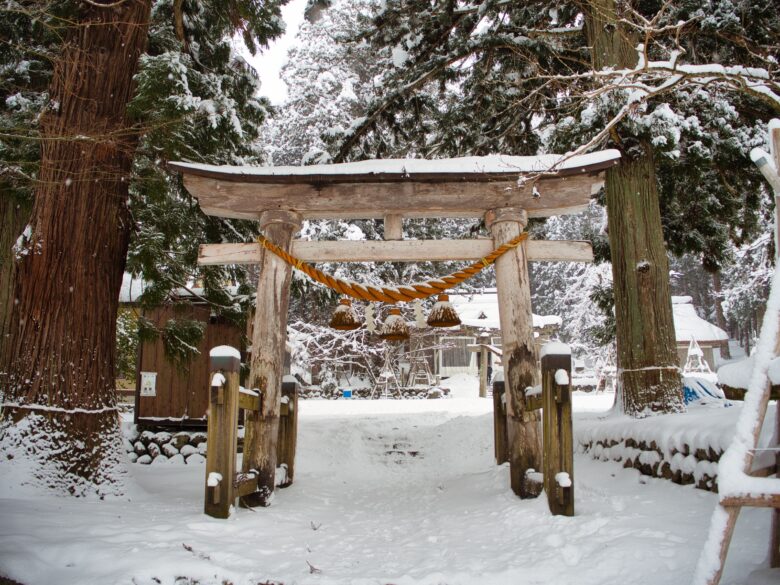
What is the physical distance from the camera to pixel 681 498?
478 cm

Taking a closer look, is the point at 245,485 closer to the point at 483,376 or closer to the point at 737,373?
the point at 737,373

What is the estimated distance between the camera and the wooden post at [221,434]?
4.89 metres

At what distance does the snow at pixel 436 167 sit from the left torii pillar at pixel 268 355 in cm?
55

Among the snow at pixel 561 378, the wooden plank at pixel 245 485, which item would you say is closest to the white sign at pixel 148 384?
the wooden plank at pixel 245 485

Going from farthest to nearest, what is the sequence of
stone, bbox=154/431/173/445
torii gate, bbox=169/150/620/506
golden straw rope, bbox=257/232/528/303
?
1. stone, bbox=154/431/173/445
2. golden straw rope, bbox=257/232/528/303
3. torii gate, bbox=169/150/620/506

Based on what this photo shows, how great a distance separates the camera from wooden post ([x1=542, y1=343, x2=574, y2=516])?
4719 millimetres

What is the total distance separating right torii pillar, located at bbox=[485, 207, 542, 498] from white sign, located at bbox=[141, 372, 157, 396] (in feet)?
22.8

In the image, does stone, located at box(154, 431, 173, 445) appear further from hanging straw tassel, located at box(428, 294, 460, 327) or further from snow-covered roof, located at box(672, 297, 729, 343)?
snow-covered roof, located at box(672, 297, 729, 343)

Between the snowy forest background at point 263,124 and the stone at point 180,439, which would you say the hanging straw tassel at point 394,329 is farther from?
the stone at point 180,439

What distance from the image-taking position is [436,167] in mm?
6371

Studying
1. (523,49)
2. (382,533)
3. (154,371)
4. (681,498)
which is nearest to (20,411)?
(382,533)

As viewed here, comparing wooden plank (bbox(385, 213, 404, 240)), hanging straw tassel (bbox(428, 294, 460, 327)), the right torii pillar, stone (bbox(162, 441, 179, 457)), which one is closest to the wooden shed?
stone (bbox(162, 441, 179, 457))

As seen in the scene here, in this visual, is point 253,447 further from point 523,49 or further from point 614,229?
point 523,49

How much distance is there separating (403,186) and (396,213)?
1.11ft
